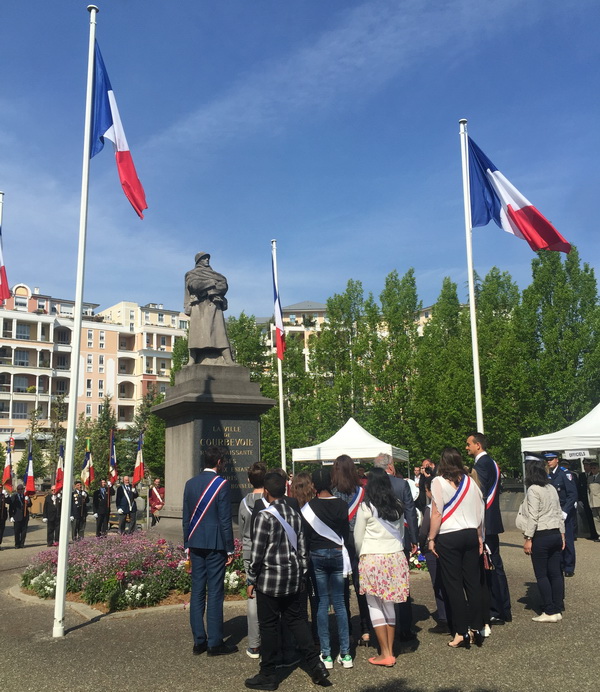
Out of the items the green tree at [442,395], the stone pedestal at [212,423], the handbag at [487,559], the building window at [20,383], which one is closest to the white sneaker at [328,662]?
the handbag at [487,559]

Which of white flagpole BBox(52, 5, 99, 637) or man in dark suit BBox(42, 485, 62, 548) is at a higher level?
white flagpole BBox(52, 5, 99, 637)

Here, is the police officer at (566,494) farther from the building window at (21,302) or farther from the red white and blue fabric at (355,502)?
the building window at (21,302)

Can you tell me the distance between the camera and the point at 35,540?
78.0 feet

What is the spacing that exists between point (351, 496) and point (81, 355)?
Answer: 90154 mm

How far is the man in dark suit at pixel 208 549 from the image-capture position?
22.8 ft

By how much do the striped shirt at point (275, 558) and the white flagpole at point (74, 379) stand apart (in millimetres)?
2877

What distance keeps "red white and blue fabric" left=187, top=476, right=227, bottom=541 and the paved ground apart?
1303mm

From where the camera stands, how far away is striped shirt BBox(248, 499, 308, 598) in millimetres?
6094

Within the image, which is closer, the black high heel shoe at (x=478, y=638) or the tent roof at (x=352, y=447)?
the black high heel shoe at (x=478, y=638)

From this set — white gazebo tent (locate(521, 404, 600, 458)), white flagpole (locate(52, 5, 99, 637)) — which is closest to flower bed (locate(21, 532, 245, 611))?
white flagpole (locate(52, 5, 99, 637))

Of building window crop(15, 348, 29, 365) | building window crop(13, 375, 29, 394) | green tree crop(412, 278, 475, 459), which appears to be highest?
building window crop(15, 348, 29, 365)

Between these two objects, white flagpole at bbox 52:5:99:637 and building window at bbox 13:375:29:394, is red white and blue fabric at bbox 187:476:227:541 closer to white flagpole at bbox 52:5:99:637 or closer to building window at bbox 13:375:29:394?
white flagpole at bbox 52:5:99:637

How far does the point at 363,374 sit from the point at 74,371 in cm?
3526

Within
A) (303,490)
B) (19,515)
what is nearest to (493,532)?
(303,490)
